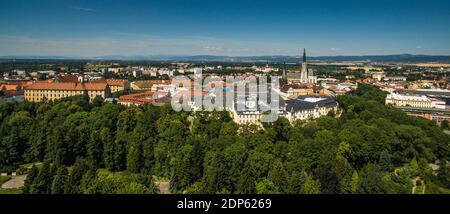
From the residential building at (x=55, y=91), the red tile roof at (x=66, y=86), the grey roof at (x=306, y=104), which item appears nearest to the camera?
the grey roof at (x=306, y=104)

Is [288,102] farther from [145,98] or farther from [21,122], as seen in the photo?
[21,122]

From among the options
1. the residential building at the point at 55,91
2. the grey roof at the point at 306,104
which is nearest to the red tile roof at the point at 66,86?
the residential building at the point at 55,91

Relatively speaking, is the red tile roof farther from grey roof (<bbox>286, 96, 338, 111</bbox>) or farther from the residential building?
grey roof (<bbox>286, 96, 338, 111</bbox>)

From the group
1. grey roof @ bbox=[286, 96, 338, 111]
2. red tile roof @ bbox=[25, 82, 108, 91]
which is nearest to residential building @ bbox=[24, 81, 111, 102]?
red tile roof @ bbox=[25, 82, 108, 91]

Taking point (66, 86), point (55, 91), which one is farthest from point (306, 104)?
point (55, 91)

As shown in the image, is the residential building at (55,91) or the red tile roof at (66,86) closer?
the residential building at (55,91)

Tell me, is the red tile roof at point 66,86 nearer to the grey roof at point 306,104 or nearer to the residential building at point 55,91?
the residential building at point 55,91

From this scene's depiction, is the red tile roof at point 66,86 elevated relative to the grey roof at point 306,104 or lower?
elevated

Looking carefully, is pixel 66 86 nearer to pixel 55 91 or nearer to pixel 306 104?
pixel 55 91
